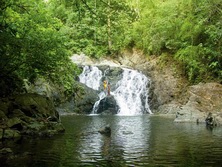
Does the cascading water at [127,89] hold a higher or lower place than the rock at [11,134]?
higher

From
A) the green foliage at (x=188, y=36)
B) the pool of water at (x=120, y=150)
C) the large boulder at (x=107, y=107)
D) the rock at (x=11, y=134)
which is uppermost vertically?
the green foliage at (x=188, y=36)

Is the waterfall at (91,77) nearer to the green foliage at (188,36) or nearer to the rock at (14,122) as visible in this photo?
the green foliage at (188,36)

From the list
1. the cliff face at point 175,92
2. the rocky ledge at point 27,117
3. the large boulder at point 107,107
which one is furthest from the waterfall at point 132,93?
the rocky ledge at point 27,117

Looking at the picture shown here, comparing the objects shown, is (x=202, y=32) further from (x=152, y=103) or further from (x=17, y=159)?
(x=17, y=159)

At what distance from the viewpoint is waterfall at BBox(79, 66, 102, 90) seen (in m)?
35.7

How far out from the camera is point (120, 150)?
11336 mm

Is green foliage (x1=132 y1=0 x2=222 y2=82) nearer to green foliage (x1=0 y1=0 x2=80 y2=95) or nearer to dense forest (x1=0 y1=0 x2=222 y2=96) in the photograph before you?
dense forest (x1=0 y1=0 x2=222 y2=96)

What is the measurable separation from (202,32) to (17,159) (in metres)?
25.6

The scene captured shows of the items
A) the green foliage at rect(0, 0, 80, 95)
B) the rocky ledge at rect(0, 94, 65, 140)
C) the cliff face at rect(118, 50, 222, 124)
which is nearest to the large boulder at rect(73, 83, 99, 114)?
the cliff face at rect(118, 50, 222, 124)

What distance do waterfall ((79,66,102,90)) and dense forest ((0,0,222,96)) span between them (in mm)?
3661

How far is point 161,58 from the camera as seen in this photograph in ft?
122

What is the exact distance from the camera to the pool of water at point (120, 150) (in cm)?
934

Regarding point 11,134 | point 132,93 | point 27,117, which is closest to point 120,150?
point 11,134

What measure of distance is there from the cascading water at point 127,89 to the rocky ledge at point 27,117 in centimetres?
1418
